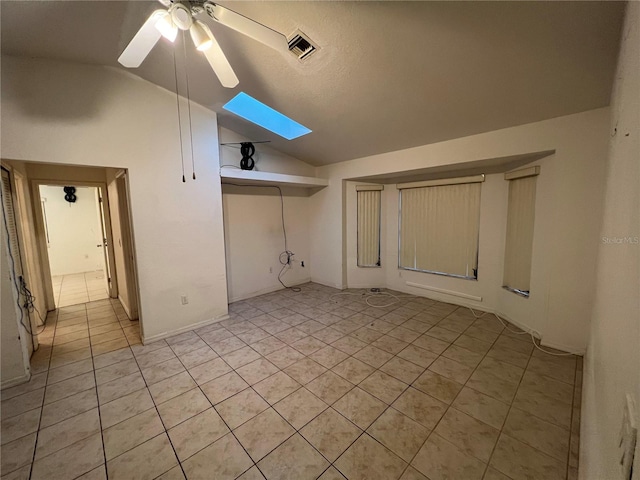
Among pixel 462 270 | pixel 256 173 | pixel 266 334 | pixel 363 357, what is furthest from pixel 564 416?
pixel 256 173

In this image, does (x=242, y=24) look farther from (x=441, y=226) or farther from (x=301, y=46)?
(x=441, y=226)

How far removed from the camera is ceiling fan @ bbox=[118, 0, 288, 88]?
142 centimetres

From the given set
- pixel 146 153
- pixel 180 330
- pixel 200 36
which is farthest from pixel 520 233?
pixel 146 153

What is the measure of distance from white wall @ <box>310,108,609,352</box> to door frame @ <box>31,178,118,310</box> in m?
4.90

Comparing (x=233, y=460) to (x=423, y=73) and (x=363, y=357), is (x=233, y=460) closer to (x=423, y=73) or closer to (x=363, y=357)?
(x=363, y=357)

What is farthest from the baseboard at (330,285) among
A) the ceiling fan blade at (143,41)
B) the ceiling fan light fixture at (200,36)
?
the ceiling fan blade at (143,41)

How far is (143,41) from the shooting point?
5.15 feet

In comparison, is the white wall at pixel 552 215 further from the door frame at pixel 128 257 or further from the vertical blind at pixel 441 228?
the door frame at pixel 128 257

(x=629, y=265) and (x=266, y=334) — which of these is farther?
(x=266, y=334)

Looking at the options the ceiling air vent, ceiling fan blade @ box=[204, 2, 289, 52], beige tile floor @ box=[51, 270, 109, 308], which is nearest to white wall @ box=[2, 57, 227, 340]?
the ceiling air vent

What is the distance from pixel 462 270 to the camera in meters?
3.82

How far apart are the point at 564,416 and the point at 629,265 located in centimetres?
178

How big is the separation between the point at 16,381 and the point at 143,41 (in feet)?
10.3

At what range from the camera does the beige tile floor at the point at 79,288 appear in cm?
452
